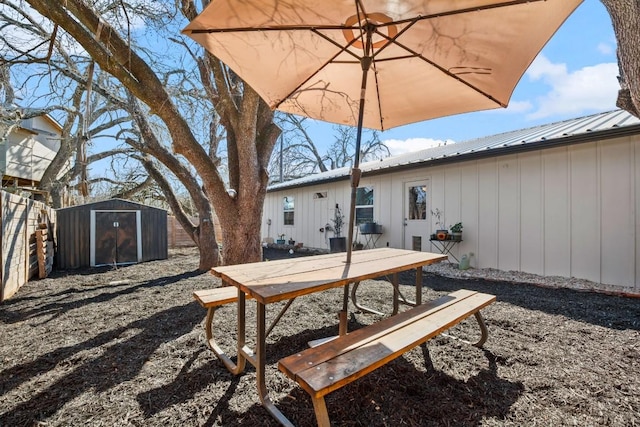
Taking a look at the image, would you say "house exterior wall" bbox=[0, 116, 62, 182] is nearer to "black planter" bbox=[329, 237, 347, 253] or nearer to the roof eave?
"black planter" bbox=[329, 237, 347, 253]

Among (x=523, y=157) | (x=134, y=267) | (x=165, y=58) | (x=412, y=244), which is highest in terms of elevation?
(x=165, y=58)

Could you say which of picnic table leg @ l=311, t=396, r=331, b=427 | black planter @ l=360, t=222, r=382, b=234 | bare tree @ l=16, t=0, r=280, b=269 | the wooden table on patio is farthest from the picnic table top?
black planter @ l=360, t=222, r=382, b=234

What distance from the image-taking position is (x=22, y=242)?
4.85 m

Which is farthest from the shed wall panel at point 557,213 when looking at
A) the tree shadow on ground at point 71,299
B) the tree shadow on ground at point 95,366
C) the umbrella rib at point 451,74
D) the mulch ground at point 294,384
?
the tree shadow on ground at point 71,299

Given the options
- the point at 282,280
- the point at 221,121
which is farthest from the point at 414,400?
the point at 221,121

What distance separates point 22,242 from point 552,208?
29.6 feet

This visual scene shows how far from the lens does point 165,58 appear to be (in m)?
5.27

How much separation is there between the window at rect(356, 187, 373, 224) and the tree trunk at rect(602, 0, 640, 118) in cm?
640

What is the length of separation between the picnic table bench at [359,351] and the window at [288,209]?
929 centimetres

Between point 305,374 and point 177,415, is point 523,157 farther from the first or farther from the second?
point 177,415

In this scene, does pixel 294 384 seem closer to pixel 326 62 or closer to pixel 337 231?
pixel 326 62

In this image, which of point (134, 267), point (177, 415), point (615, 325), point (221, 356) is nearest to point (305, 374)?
point (177, 415)

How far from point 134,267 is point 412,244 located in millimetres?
6785

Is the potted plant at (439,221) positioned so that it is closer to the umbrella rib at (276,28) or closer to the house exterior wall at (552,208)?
the house exterior wall at (552,208)
